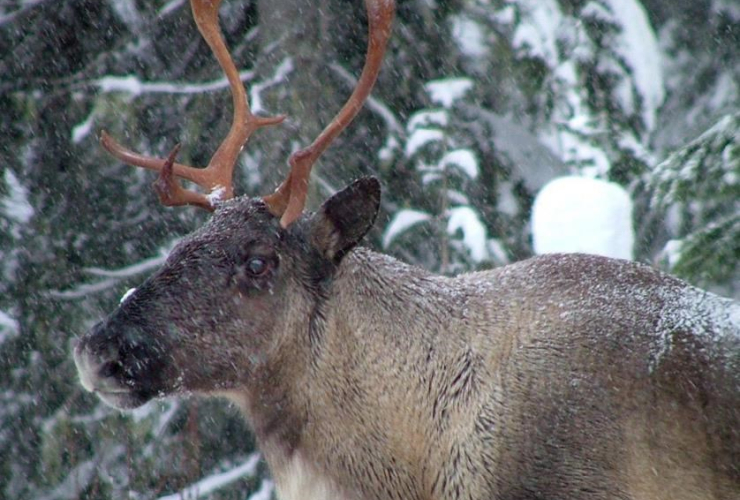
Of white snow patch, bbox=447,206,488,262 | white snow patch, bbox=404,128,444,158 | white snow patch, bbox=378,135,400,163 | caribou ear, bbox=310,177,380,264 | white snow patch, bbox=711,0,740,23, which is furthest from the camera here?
white snow patch, bbox=711,0,740,23

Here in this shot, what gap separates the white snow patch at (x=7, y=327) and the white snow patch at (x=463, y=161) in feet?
12.2

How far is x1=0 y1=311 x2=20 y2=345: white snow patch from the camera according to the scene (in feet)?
27.5

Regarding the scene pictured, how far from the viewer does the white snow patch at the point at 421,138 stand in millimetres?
8141

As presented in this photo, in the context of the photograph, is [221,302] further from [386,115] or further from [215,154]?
[386,115]

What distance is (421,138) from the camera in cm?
815

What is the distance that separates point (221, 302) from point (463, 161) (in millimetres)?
4485

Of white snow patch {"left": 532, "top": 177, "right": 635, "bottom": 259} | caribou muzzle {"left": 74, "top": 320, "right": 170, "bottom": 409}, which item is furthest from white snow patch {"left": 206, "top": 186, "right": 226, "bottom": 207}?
white snow patch {"left": 532, "top": 177, "right": 635, "bottom": 259}

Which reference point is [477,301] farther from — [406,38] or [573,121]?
[406,38]

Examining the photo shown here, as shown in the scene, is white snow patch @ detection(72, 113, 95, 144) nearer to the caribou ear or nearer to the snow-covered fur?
the snow-covered fur

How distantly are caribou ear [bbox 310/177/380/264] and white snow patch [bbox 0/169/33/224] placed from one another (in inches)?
199

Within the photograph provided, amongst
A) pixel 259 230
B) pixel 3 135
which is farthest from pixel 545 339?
pixel 3 135

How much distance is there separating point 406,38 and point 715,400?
19.0 ft


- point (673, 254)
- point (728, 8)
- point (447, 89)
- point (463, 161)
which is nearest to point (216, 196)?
point (673, 254)

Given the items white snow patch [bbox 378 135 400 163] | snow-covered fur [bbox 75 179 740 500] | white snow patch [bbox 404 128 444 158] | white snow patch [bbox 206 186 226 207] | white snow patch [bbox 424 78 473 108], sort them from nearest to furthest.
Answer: snow-covered fur [bbox 75 179 740 500], white snow patch [bbox 206 186 226 207], white snow patch [bbox 404 128 444 158], white snow patch [bbox 424 78 473 108], white snow patch [bbox 378 135 400 163]
